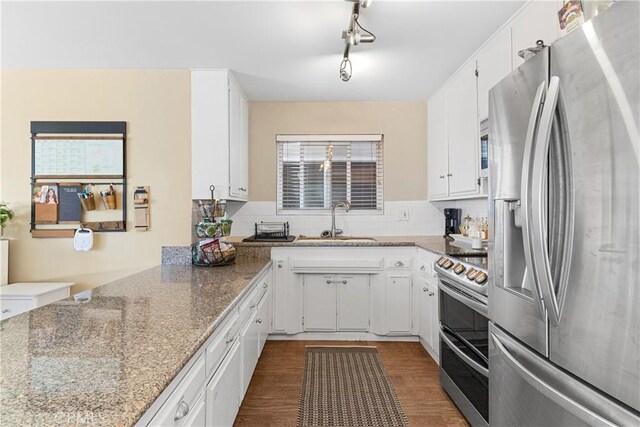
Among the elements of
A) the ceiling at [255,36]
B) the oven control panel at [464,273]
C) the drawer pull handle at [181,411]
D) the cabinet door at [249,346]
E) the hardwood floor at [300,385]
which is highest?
the ceiling at [255,36]

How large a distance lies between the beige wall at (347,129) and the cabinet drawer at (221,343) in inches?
84.1

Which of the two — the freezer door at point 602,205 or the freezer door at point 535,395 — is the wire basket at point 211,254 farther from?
the freezer door at point 602,205

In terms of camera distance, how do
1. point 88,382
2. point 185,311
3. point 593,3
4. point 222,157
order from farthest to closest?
1. point 222,157
2. point 185,311
3. point 593,3
4. point 88,382

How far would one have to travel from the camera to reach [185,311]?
53.1 inches

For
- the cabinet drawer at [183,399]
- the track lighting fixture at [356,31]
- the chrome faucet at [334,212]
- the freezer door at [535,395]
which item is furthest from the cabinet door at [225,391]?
the chrome faucet at [334,212]

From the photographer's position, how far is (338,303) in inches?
121

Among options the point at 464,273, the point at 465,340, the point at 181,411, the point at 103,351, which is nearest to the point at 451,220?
the point at 464,273

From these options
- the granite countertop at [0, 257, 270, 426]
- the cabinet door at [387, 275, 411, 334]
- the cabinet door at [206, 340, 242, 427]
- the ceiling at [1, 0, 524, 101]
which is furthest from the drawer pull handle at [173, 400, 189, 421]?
the cabinet door at [387, 275, 411, 334]

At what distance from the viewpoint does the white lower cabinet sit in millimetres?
3076

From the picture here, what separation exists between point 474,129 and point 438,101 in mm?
823

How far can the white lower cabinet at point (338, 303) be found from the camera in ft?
10.1

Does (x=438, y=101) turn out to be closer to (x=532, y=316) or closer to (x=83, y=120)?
(x=532, y=316)

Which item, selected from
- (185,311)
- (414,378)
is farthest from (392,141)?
(185,311)

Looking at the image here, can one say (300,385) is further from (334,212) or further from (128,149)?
(128,149)
